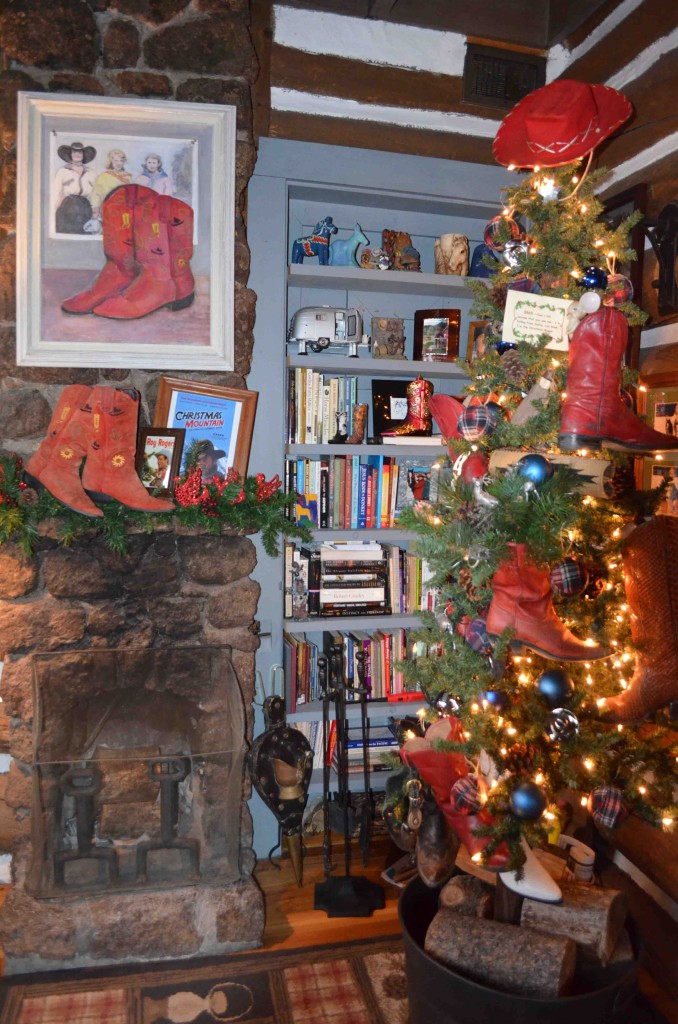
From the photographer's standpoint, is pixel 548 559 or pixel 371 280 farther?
pixel 371 280

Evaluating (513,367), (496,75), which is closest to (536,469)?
(513,367)

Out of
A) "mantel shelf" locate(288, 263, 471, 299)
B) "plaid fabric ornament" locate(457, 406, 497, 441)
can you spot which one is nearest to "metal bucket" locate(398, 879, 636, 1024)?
"plaid fabric ornament" locate(457, 406, 497, 441)

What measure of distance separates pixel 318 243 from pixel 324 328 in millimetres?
301

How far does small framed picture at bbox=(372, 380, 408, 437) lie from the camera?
2621mm

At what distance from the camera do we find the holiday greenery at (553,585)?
4.84 feet

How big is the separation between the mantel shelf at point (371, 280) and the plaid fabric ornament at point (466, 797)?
162cm

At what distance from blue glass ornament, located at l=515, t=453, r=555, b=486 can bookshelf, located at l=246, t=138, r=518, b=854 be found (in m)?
1.11

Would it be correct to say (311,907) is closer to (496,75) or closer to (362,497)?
(362,497)

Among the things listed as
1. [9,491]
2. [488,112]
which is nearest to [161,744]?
[9,491]

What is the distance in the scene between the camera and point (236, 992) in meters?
1.84

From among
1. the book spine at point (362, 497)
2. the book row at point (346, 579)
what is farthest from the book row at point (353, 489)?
the book row at point (346, 579)

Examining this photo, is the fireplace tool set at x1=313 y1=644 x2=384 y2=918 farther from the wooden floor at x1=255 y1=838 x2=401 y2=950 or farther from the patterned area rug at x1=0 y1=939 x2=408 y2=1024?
the patterned area rug at x1=0 y1=939 x2=408 y2=1024

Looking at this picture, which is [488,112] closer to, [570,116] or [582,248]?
[570,116]

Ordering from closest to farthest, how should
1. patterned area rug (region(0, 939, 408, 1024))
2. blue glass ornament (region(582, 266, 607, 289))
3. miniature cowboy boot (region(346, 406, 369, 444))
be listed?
1. blue glass ornament (region(582, 266, 607, 289))
2. patterned area rug (region(0, 939, 408, 1024))
3. miniature cowboy boot (region(346, 406, 369, 444))
